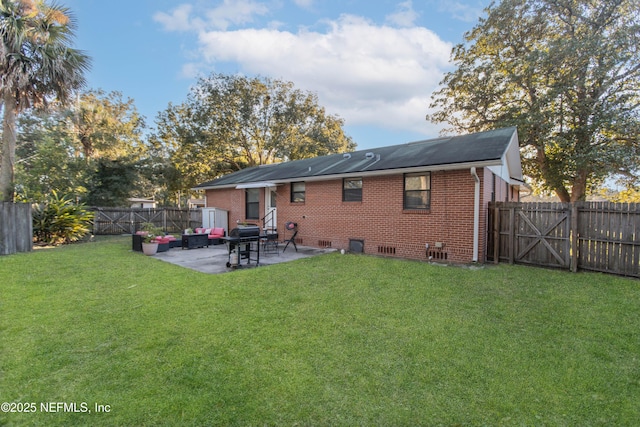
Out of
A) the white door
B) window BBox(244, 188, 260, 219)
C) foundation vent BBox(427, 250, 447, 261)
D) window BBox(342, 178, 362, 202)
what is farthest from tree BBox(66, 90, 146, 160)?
foundation vent BBox(427, 250, 447, 261)

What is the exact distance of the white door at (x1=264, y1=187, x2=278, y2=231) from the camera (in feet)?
42.2

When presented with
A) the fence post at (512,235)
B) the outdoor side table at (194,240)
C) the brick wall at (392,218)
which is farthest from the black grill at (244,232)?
the fence post at (512,235)

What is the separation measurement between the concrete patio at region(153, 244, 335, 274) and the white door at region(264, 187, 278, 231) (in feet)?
6.08

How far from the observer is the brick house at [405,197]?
7.89 meters

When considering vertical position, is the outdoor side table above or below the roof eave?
below

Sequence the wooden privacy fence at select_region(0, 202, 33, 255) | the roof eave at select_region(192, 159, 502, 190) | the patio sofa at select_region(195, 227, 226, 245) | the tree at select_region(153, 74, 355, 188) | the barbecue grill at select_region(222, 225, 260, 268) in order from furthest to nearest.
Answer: the tree at select_region(153, 74, 355, 188)
the patio sofa at select_region(195, 227, 226, 245)
the wooden privacy fence at select_region(0, 202, 33, 255)
the barbecue grill at select_region(222, 225, 260, 268)
the roof eave at select_region(192, 159, 502, 190)

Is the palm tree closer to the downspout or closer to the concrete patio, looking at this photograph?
the concrete patio

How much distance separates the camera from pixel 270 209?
42.9 ft

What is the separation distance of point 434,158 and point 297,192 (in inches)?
220

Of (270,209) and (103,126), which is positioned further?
(103,126)

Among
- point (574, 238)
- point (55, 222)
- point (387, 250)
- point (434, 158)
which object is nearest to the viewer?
point (574, 238)

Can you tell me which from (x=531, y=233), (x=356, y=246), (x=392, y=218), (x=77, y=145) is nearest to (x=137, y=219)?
(x=77, y=145)

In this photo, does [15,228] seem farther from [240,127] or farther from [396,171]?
[240,127]

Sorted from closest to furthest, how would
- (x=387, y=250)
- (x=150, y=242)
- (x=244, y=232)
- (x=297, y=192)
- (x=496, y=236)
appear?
(x=244, y=232) < (x=496, y=236) < (x=387, y=250) < (x=150, y=242) < (x=297, y=192)
